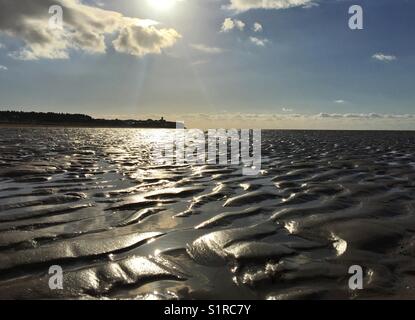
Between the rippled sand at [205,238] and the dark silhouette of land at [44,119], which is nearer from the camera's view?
the rippled sand at [205,238]

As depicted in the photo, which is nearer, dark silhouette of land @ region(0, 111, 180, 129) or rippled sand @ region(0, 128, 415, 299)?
rippled sand @ region(0, 128, 415, 299)

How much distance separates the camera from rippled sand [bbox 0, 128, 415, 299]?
14.2 ft

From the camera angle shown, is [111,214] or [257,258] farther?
[111,214]

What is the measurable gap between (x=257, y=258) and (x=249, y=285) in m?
0.78

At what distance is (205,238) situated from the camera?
19.5 ft

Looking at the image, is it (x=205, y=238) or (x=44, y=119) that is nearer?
(x=205, y=238)

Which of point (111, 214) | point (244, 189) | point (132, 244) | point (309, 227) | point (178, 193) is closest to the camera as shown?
point (132, 244)

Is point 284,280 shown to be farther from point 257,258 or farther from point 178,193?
point 178,193

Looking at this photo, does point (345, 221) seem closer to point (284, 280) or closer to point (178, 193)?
point (284, 280)

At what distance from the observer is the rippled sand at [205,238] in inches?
170

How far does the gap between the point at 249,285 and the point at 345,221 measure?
334cm
